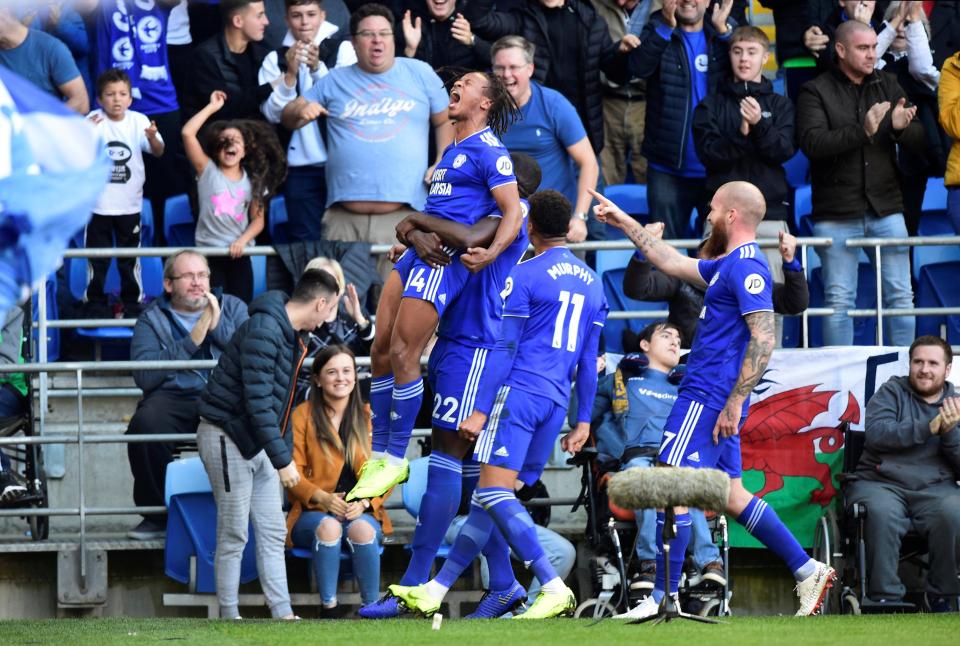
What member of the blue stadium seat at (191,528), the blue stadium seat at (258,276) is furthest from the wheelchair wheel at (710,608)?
the blue stadium seat at (258,276)

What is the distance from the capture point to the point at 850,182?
527 inches

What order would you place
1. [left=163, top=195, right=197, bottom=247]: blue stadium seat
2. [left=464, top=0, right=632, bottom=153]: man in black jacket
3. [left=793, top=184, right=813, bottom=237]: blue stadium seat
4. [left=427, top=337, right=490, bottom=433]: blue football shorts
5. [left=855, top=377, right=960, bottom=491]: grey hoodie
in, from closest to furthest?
[left=427, top=337, right=490, bottom=433]: blue football shorts, [left=855, top=377, right=960, bottom=491]: grey hoodie, [left=464, top=0, right=632, bottom=153]: man in black jacket, [left=163, top=195, right=197, bottom=247]: blue stadium seat, [left=793, top=184, right=813, bottom=237]: blue stadium seat

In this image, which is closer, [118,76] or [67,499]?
[67,499]

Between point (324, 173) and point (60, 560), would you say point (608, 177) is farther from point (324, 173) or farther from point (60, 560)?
point (60, 560)

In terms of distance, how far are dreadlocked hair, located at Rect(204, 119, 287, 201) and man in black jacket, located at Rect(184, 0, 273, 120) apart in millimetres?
734

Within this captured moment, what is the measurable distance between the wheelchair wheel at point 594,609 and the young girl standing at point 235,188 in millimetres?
3987

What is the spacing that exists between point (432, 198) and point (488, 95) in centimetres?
66

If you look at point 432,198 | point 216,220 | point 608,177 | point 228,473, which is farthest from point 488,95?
point 608,177

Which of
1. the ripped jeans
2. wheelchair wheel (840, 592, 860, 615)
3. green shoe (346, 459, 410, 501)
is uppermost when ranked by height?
green shoe (346, 459, 410, 501)

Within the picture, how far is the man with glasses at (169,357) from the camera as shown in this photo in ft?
38.1

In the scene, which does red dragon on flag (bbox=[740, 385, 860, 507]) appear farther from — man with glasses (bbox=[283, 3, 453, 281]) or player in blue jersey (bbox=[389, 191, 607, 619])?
man with glasses (bbox=[283, 3, 453, 281])

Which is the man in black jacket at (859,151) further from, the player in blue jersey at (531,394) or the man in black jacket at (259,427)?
the man in black jacket at (259,427)

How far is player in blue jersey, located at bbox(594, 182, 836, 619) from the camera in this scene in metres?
9.07

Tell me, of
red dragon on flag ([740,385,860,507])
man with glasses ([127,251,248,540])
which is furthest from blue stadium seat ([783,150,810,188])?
man with glasses ([127,251,248,540])
